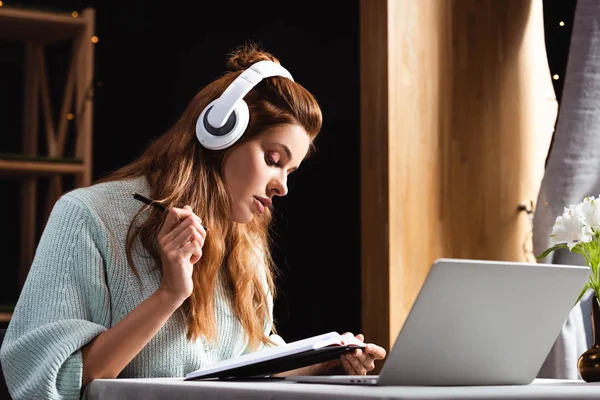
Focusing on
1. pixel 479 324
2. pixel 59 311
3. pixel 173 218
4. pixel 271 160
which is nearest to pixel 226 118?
pixel 271 160

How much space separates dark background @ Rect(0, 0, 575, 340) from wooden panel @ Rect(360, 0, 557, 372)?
150 mm

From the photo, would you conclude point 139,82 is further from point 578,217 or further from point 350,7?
point 578,217

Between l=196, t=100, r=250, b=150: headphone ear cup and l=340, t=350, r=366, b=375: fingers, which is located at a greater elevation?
l=196, t=100, r=250, b=150: headphone ear cup

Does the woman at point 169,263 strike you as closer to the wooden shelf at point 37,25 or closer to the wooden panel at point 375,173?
the wooden panel at point 375,173

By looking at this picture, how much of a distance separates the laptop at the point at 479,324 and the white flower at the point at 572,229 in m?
0.36

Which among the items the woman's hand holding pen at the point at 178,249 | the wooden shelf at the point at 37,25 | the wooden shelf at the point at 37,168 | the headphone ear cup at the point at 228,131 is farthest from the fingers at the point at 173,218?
the wooden shelf at the point at 37,25

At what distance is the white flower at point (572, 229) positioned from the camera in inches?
56.4

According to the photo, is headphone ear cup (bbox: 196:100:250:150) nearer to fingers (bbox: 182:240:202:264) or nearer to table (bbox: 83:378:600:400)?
fingers (bbox: 182:240:202:264)

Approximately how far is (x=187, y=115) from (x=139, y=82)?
5.41 feet

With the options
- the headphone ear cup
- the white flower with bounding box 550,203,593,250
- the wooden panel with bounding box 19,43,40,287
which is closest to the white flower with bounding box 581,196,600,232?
the white flower with bounding box 550,203,593,250

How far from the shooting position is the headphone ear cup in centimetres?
152

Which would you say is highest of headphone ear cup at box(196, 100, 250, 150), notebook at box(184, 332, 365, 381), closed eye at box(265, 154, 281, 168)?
headphone ear cup at box(196, 100, 250, 150)

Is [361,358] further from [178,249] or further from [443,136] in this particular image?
[443,136]

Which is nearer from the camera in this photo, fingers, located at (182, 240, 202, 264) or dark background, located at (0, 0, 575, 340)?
fingers, located at (182, 240, 202, 264)
